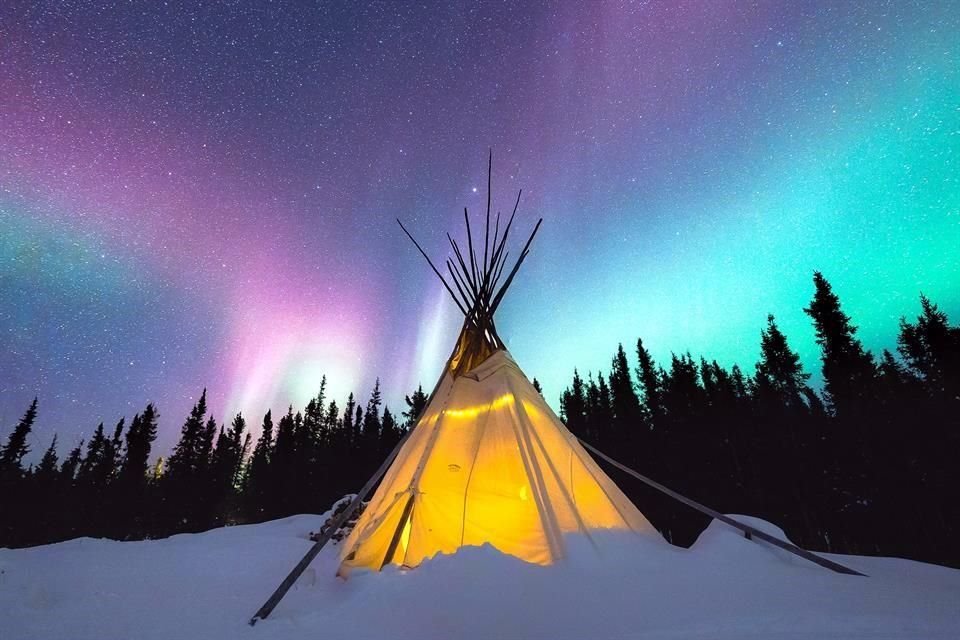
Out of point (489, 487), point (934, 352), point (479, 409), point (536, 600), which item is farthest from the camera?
point (934, 352)

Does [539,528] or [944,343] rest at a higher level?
[944,343]

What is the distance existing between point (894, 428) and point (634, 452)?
48.5 ft

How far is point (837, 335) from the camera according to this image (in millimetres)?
21000

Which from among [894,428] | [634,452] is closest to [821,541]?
[894,428]

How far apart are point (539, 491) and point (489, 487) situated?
116 centimetres

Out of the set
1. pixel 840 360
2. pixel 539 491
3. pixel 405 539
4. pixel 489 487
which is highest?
pixel 840 360

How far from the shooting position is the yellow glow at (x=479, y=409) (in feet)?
17.2

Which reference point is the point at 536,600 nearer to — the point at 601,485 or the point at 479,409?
the point at 601,485

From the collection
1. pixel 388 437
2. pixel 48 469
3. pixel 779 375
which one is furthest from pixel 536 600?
pixel 48 469

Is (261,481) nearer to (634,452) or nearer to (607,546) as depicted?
(634,452)

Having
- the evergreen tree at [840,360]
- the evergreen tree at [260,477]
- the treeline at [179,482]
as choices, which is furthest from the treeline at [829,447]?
the evergreen tree at [260,477]

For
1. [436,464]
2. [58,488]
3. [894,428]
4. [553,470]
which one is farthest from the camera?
[58,488]

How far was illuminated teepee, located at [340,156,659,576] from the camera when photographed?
3809mm

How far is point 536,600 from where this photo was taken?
253 cm
